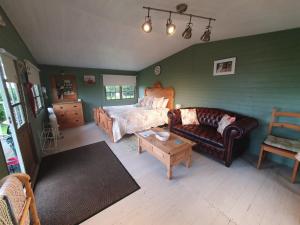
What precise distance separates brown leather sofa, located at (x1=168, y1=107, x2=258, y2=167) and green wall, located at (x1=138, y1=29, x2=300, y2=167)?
12.0 inches

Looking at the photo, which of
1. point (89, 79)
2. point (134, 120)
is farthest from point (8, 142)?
point (89, 79)

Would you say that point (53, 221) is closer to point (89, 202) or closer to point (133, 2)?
point (89, 202)

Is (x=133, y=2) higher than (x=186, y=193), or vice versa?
(x=133, y=2)

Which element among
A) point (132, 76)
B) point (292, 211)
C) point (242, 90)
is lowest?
point (292, 211)

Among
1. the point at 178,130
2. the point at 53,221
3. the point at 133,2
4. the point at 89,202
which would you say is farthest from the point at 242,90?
the point at 53,221

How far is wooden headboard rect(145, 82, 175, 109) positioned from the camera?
468cm

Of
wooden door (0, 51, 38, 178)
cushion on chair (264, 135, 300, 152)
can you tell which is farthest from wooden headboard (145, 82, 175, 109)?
wooden door (0, 51, 38, 178)

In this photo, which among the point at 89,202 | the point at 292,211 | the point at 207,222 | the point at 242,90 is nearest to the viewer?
the point at 207,222

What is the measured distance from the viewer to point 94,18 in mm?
2293

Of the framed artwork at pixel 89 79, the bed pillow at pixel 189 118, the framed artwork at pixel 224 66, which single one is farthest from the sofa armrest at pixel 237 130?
the framed artwork at pixel 89 79

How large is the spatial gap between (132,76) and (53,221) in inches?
221

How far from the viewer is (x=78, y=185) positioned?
203cm

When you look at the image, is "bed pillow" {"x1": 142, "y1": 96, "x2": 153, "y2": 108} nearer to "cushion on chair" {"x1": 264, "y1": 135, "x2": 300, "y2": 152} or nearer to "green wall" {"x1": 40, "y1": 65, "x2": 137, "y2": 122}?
"green wall" {"x1": 40, "y1": 65, "x2": 137, "y2": 122}

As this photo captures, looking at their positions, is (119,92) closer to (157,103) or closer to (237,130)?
(157,103)
